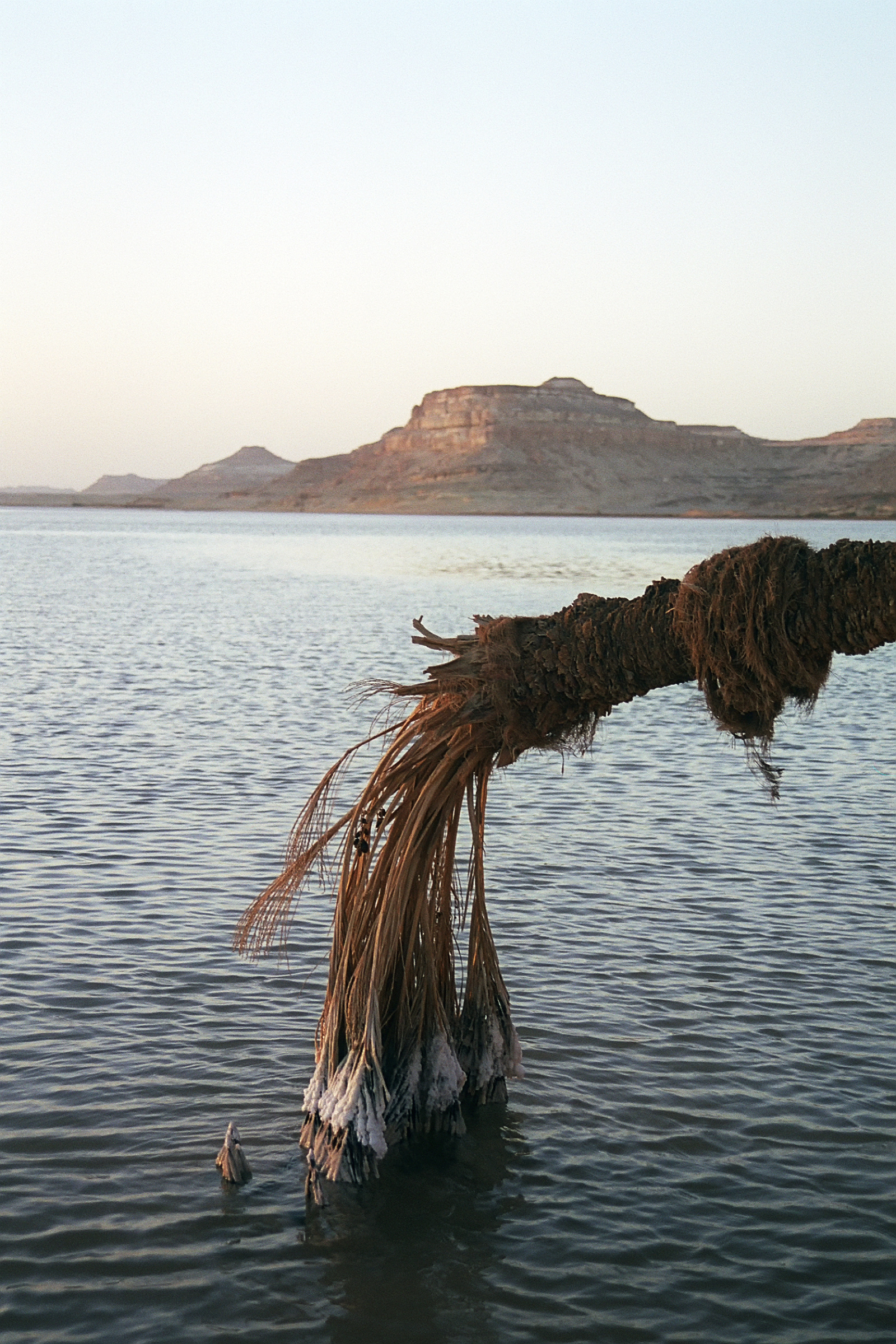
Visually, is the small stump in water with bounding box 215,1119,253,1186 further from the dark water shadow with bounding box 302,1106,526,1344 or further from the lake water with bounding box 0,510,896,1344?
the dark water shadow with bounding box 302,1106,526,1344

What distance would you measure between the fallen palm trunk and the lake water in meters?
0.45

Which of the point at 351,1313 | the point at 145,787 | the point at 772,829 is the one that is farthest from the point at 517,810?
the point at 351,1313

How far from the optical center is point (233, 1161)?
6973mm

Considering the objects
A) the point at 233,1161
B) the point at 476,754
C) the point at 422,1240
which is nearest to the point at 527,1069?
the point at 422,1240

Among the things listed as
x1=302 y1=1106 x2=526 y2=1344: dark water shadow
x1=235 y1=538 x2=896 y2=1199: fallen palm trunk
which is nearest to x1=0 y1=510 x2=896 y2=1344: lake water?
x1=302 y1=1106 x2=526 y2=1344: dark water shadow

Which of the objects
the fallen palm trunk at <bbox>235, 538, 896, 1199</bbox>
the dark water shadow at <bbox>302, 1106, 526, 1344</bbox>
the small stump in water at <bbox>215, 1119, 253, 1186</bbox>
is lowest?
the dark water shadow at <bbox>302, 1106, 526, 1344</bbox>

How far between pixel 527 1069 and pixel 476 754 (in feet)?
8.60

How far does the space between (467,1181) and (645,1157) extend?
3.24 feet

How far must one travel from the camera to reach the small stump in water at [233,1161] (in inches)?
274

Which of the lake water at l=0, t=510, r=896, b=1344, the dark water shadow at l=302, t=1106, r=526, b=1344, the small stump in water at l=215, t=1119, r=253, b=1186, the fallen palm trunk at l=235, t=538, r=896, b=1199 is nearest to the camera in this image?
the fallen palm trunk at l=235, t=538, r=896, b=1199

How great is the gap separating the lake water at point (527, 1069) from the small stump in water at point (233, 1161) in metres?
0.09

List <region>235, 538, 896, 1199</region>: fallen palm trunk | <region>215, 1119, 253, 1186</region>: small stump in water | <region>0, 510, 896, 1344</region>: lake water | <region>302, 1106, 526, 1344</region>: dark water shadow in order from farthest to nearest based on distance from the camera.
→ <region>215, 1119, 253, 1186</region>: small stump in water → <region>0, 510, 896, 1344</region>: lake water → <region>302, 1106, 526, 1344</region>: dark water shadow → <region>235, 538, 896, 1199</region>: fallen palm trunk

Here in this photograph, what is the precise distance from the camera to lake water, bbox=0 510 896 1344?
6.20 m

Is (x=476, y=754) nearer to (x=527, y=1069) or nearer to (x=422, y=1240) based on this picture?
(x=422, y=1240)
